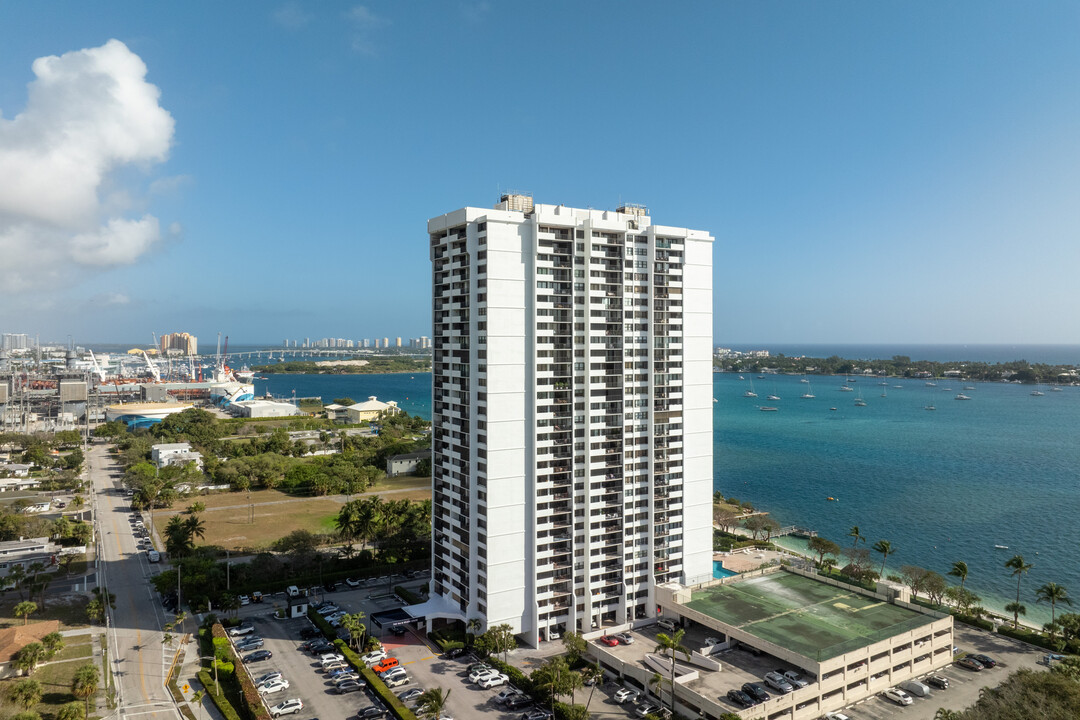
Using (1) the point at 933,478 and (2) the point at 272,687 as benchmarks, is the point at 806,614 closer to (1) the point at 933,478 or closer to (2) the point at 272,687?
(2) the point at 272,687

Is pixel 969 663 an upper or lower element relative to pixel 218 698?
lower

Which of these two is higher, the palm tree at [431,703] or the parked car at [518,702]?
the palm tree at [431,703]

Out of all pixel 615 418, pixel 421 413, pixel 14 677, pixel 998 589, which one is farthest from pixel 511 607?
pixel 421 413

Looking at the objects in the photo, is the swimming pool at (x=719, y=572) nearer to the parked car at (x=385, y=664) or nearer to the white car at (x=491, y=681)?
the white car at (x=491, y=681)

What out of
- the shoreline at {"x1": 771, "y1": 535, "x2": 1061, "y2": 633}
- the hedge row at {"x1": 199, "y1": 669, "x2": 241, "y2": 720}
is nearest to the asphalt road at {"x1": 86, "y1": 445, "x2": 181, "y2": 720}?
the hedge row at {"x1": 199, "y1": 669, "x2": 241, "y2": 720}

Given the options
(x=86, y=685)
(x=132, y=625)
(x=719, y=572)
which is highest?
(x=86, y=685)

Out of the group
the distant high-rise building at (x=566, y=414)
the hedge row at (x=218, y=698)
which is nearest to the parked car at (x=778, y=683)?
the distant high-rise building at (x=566, y=414)

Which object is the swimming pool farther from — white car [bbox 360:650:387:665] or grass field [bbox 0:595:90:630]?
grass field [bbox 0:595:90:630]

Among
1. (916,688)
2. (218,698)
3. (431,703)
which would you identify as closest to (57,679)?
(218,698)
